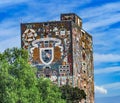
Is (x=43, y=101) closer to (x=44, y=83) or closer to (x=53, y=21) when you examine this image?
(x=44, y=83)

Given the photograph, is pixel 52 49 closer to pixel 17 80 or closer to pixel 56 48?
pixel 56 48

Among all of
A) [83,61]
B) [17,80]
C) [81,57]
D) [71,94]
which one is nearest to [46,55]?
[81,57]

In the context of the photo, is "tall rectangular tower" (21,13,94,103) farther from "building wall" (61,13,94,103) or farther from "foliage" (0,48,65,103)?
"foliage" (0,48,65,103)

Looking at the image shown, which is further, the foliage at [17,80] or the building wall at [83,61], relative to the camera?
the building wall at [83,61]

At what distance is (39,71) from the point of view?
391 ft

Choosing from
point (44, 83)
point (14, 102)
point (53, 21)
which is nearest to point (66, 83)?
point (53, 21)

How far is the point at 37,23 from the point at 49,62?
→ 7923mm

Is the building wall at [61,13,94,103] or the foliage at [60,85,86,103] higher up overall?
the building wall at [61,13,94,103]

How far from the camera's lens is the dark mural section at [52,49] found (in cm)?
11856

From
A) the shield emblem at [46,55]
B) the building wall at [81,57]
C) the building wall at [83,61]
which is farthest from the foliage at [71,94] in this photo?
the shield emblem at [46,55]

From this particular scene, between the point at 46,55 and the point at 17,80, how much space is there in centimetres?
4973

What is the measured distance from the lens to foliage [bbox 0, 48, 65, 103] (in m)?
68.9

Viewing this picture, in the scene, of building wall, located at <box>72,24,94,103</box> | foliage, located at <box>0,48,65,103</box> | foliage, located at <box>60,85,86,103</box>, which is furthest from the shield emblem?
foliage, located at <box>0,48,65,103</box>

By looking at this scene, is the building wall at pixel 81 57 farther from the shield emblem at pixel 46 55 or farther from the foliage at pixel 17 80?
the foliage at pixel 17 80
